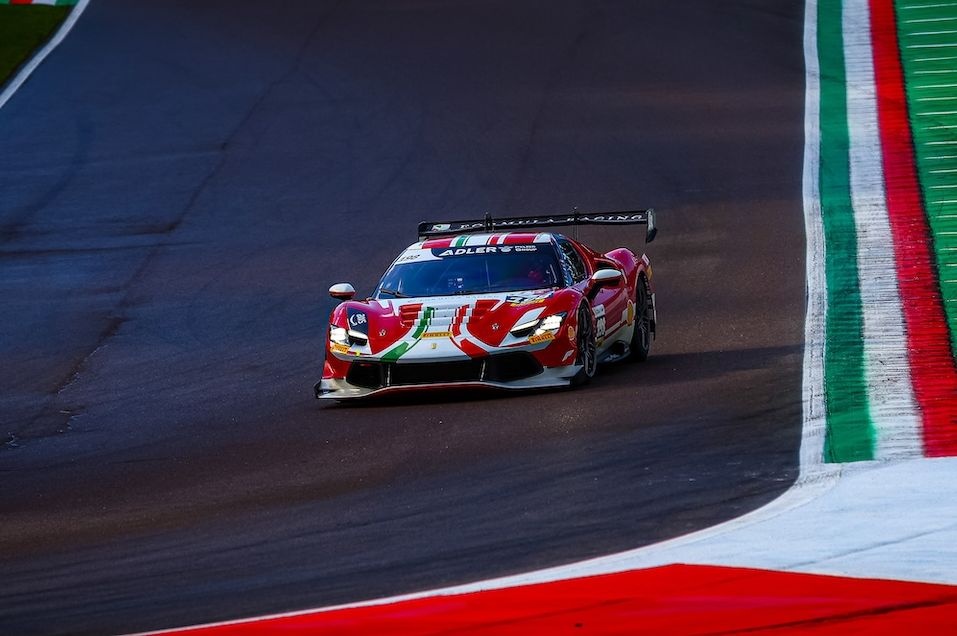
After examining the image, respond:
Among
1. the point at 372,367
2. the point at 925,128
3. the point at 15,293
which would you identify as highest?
the point at 925,128

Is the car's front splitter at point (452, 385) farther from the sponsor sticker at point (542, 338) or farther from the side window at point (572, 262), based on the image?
the side window at point (572, 262)

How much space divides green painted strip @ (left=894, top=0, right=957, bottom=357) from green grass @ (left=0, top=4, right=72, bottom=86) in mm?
13677

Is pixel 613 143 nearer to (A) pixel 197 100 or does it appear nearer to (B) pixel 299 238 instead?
(B) pixel 299 238

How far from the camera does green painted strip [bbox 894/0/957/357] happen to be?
1599 cm

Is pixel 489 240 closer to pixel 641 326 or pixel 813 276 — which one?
pixel 641 326

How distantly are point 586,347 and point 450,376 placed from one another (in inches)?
42.6

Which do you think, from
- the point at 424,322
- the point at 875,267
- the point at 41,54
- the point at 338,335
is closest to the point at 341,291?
the point at 338,335

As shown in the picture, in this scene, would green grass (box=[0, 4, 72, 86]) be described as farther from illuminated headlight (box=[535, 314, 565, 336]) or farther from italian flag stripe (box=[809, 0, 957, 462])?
illuminated headlight (box=[535, 314, 565, 336])

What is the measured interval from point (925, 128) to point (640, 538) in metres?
15.1

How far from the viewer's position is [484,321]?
11.8 metres

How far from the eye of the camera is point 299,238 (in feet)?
63.3

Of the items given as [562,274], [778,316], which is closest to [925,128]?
[778,316]

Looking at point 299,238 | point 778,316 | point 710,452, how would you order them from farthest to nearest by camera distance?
1. point 299,238
2. point 778,316
3. point 710,452

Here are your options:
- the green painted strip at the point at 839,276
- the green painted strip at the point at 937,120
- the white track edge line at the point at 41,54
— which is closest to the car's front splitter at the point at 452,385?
the green painted strip at the point at 839,276
